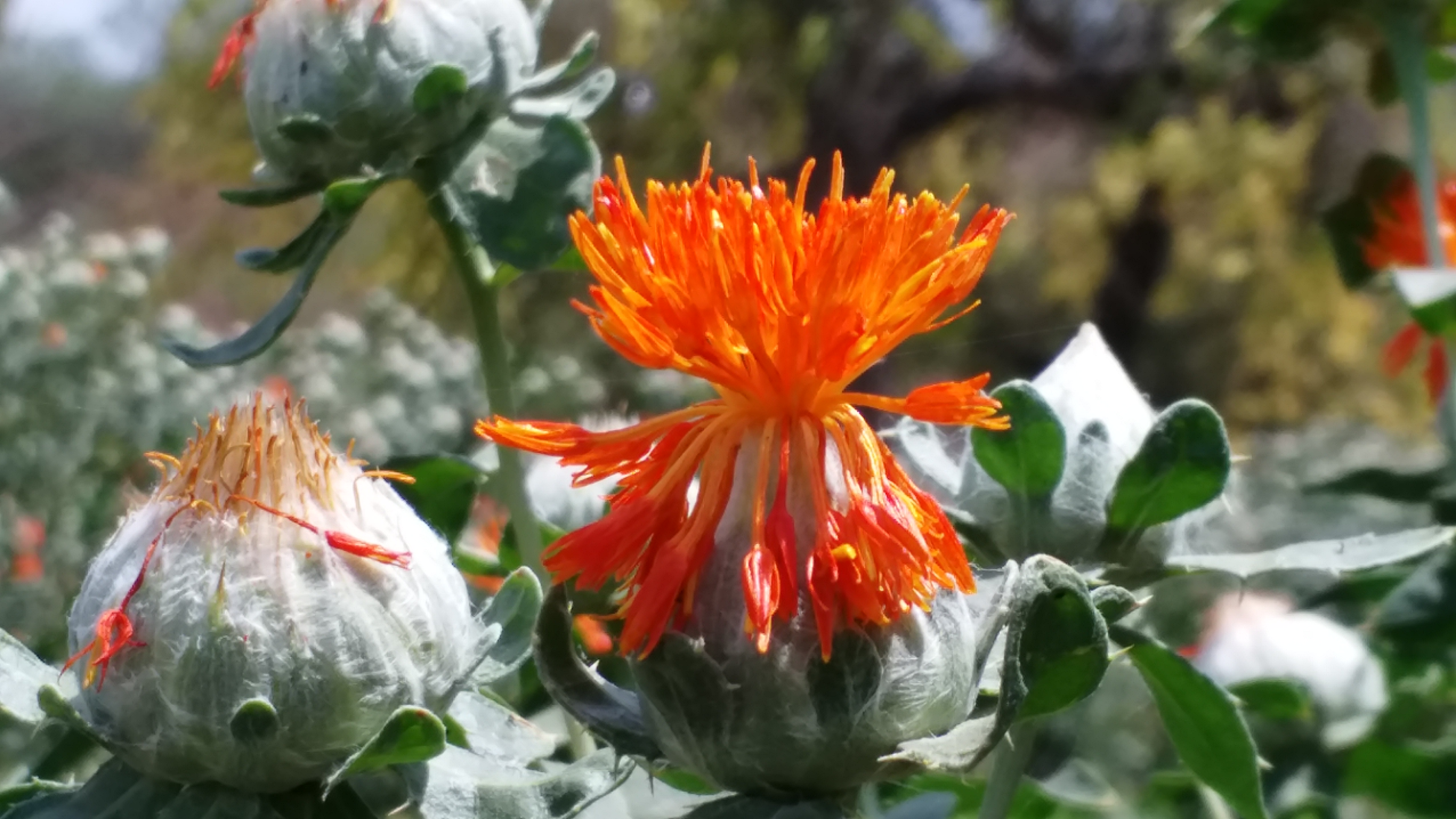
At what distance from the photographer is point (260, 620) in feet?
2.69

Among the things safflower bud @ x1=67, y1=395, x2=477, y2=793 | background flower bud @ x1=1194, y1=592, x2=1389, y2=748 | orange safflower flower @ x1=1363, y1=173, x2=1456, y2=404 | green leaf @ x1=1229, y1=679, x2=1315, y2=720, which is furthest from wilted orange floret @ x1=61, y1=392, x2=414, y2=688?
orange safflower flower @ x1=1363, y1=173, x2=1456, y2=404

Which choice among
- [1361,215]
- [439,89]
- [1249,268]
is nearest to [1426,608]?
[1361,215]

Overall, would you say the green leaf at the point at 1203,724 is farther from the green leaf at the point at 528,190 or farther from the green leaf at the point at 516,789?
the green leaf at the point at 528,190

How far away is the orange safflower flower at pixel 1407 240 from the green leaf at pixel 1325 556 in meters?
1.07

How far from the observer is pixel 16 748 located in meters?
2.98

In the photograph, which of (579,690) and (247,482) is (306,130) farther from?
(579,690)

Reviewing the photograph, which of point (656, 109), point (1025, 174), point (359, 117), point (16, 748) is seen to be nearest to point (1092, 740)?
point (16, 748)

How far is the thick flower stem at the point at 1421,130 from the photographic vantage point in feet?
5.90

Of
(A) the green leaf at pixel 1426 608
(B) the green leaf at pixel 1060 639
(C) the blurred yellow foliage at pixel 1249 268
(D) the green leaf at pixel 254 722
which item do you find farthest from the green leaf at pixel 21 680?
(C) the blurred yellow foliage at pixel 1249 268

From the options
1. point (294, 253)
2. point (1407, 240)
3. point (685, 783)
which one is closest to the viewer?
point (685, 783)

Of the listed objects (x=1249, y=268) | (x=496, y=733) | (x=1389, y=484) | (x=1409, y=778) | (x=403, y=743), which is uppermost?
(x=403, y=743)

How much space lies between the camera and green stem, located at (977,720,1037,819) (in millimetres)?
1010

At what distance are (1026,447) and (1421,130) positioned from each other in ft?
3.86

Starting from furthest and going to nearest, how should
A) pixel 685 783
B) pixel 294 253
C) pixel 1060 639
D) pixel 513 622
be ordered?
pixel 294 253
pixel 685 783
pixel 513 622
pixel 1060 639
